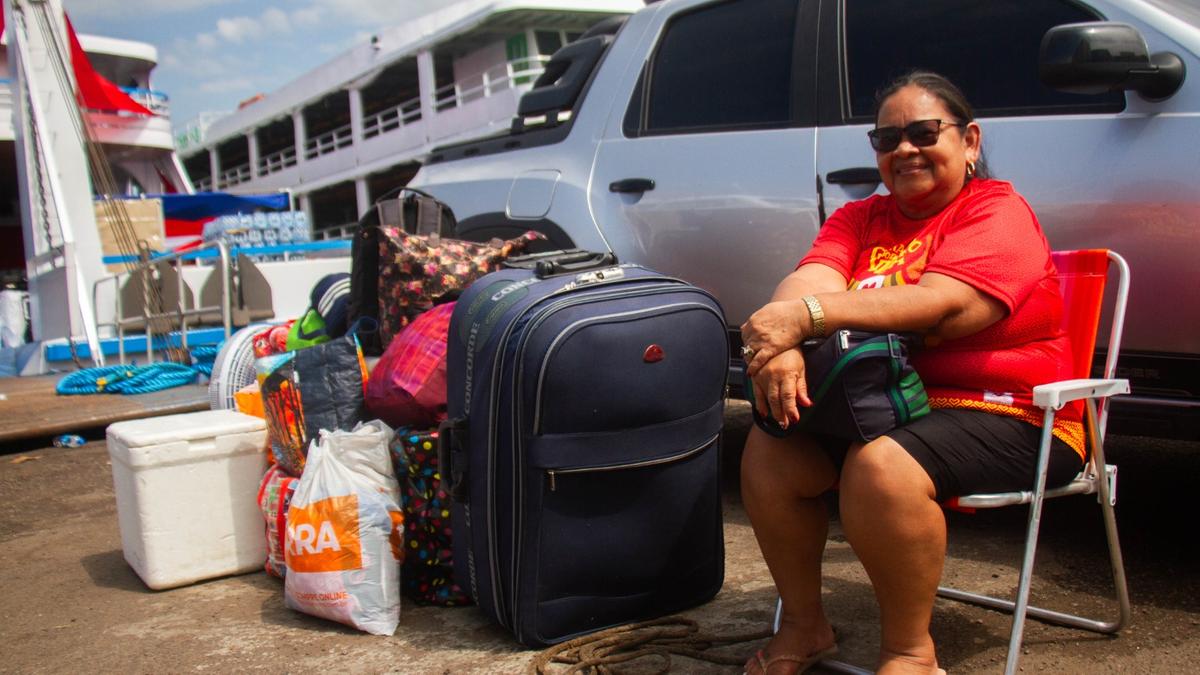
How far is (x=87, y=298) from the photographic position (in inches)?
385

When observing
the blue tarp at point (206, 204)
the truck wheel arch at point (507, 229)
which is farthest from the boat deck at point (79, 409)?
the blue tarp at point (206, 204)

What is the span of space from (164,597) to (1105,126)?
10.5 feet

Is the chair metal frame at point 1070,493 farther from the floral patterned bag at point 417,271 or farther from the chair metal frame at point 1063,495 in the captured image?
the floral patterned bag at point 417,271

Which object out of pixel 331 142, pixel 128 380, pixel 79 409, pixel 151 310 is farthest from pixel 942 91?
pixel 331 142

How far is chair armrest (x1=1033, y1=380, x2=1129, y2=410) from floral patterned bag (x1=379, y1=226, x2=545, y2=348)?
7.16 feet

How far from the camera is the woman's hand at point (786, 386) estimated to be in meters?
2.17

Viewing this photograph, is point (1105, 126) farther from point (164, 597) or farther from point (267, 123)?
point (267, 123)

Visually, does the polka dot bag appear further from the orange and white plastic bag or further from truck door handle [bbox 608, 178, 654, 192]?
truck door handle [bbox 608, 178, 654, 192]

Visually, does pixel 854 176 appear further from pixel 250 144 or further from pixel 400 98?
pixel 250 144

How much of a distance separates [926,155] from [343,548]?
1872 mm

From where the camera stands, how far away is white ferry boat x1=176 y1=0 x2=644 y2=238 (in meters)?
21.1

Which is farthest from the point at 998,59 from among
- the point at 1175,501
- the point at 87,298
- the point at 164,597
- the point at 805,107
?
the point at 87,298

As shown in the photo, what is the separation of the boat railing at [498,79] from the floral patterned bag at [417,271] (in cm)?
1609

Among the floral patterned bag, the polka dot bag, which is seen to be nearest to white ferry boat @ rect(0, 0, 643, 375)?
the floral patterned bag
